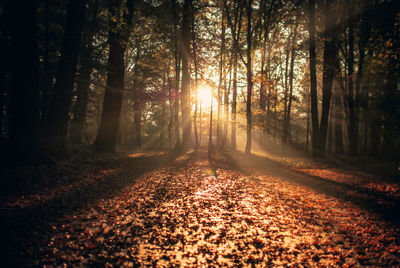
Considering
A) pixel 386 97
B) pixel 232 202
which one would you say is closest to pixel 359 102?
pixel 386 97

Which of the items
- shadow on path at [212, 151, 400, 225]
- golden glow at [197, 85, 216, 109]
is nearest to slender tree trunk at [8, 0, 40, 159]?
shadow on path at [212, 151, 400, 225]

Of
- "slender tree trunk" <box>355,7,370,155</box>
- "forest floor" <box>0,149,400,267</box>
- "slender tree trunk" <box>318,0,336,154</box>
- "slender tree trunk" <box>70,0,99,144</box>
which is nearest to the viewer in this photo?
"forest floor" <box>0,149,400,267</box>

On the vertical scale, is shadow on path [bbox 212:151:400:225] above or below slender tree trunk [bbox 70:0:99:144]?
below

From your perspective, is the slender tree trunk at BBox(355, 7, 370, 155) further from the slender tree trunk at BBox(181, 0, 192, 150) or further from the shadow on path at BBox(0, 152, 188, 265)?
the shadow on path at BBox(0, 152, 188, 265)

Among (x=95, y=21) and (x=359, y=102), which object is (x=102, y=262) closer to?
(x=95, y=21)

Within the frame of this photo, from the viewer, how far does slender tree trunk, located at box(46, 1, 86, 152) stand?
9.85m

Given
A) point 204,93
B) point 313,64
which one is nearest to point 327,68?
point 313,64

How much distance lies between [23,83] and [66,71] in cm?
336

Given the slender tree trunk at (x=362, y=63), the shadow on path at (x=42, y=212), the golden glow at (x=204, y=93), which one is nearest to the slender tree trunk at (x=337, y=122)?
the slender tree trunk at (x=362, y=63)

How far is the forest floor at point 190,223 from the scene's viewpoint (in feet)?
10.4

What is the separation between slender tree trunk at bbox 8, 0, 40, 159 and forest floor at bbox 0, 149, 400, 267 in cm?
114

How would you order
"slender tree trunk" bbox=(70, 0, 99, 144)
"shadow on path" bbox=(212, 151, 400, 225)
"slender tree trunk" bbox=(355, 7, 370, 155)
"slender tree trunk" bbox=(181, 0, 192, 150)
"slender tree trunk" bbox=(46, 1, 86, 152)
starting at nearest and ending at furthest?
"shadow on path" bbox=(212, 151, 400, 225) < "slender tree trunk" bbox=(46, 1, 86, 152) < "slender tree trunk" bbox=(70, 0, 99, 144) < "slender tree trunk" bbox=(355, 7, 370, 155) < "slender tree trunk" bbox=(181, 0, 192, 150)

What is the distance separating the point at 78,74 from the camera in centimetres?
1642

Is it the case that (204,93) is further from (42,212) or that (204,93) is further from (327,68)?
(42,212)
